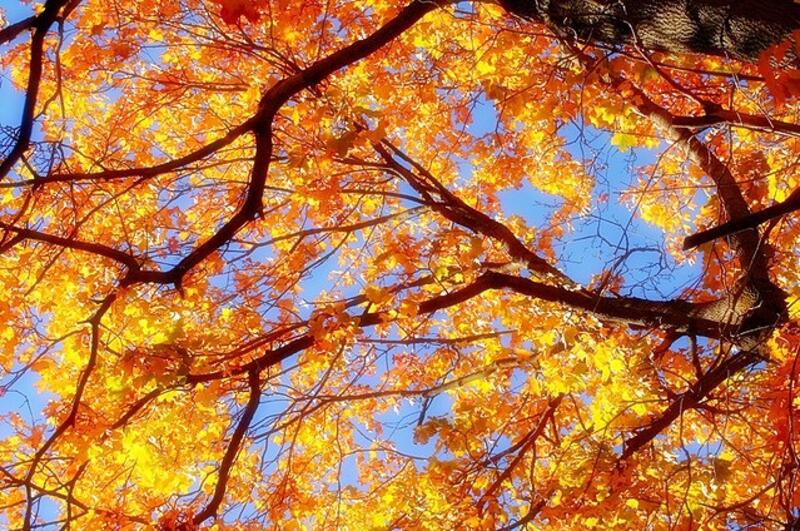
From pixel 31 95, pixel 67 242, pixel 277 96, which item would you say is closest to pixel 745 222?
pixel 277 96

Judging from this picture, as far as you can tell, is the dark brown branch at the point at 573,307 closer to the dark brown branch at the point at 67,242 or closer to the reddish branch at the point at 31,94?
the dark brown branch at the point at 67,242

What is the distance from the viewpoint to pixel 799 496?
11.1ft

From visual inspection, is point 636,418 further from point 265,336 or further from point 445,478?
point 265,336

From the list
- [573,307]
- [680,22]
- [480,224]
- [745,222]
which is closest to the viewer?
[745,222]

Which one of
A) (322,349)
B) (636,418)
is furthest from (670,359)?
(322,349)

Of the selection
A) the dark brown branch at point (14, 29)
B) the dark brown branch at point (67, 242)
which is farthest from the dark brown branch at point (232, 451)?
the dark brown branch at point (14, 29)

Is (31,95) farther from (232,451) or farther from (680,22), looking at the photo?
(680,22)

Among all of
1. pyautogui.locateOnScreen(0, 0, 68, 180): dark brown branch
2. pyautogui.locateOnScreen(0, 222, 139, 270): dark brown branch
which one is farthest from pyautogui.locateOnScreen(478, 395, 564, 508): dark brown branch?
pyautogui.locateOnScreen(0, 0, 68, 180): dark brown branch

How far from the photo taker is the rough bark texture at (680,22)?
2.83 m

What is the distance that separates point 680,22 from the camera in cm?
304

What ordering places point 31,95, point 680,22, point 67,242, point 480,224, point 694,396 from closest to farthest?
point 31,95
point 680,22
point 67,242
point 694,396
point 480,224

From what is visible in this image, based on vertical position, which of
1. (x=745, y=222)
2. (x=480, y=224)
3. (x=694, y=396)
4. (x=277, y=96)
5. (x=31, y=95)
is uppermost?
(x=480, y=224)

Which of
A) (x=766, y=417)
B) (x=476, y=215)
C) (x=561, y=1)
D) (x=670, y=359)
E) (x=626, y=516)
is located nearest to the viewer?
(x=561, y=1)

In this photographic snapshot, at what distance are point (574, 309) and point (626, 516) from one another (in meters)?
1.48
